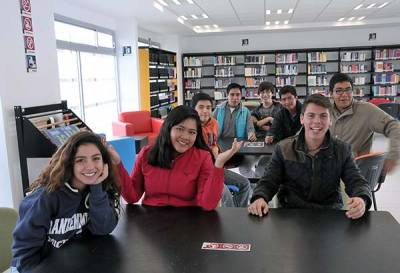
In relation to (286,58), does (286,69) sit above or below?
Answer: below

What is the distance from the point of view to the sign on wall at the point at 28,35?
321 cm

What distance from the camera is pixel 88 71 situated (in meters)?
6.46

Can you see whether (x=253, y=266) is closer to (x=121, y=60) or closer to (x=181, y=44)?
(x=121, y=60)

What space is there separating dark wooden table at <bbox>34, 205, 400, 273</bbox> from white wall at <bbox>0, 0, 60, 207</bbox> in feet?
6.13

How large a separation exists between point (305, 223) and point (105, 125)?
6158mm

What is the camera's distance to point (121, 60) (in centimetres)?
741

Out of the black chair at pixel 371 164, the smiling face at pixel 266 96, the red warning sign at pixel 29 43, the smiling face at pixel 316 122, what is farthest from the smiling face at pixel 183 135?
the smiling face at pixel 266 96

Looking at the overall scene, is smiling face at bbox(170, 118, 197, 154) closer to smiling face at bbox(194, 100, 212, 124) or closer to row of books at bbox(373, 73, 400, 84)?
smiling face at bbox(194, 100, 212, 124)

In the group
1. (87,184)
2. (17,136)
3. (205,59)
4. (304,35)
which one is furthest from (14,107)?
(304,35)

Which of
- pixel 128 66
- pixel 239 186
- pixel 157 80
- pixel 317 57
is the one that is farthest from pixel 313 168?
pixel 317 57

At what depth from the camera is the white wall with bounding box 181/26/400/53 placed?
10.2 meters

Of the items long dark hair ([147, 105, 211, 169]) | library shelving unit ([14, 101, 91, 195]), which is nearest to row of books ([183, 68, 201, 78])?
library shelving unit ([14, 101, 91, 195])

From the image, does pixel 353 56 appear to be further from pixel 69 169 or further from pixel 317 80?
pixel 69 169

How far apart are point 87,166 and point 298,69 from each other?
387 inches
